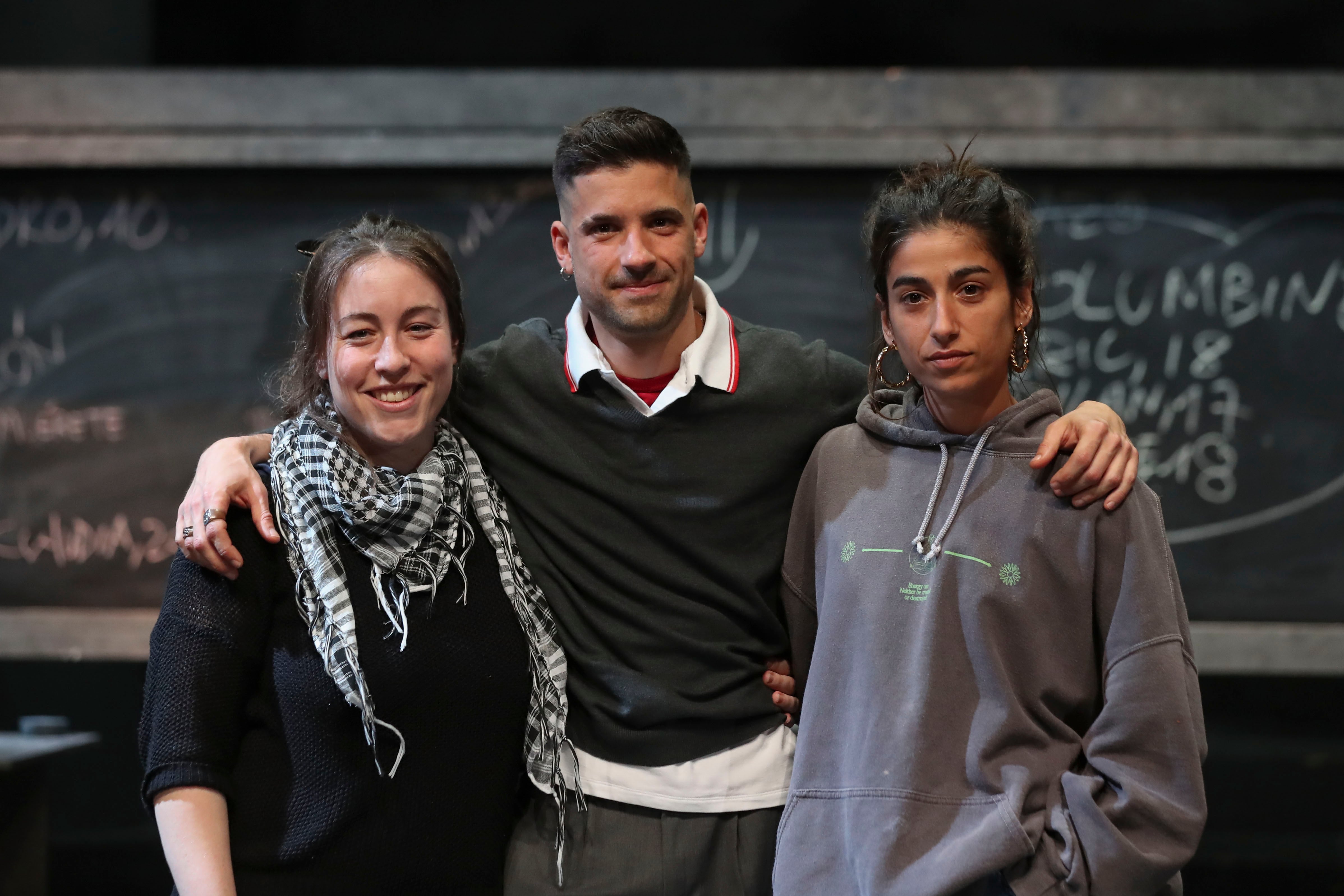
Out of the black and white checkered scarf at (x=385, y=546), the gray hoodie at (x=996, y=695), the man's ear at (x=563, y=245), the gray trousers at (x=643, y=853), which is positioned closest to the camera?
the gray hoodie at (x=996, y=695)

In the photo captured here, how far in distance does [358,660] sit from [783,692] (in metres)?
0.59

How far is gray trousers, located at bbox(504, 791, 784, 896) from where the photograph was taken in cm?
150

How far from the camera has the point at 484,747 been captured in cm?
143

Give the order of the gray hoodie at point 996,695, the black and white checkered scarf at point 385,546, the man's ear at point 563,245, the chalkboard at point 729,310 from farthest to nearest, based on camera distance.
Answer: the chalkboard at point 729,310 < the man's ear at point 563,245 < the black and white checkered scarf at point 385,546 < the gray hoodie at point 996,695

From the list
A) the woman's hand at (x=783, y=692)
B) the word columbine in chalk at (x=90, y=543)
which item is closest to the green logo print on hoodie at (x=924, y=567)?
the woman's hand at (x=783, y=692)

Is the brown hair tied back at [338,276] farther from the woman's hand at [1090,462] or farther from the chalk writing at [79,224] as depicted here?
the chalk writing at [79,224]

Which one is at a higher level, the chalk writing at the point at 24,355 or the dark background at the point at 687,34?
the dark background at the point at 687,34

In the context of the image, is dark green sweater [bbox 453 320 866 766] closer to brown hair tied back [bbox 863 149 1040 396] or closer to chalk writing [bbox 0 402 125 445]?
brown hair tied back [bbox 863 149 1040 396]

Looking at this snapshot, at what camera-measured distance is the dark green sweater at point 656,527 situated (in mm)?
1524

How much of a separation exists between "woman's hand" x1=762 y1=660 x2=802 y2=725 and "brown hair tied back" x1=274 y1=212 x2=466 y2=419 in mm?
636

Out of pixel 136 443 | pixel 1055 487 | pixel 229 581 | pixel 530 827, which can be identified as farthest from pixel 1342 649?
pixel 136 443

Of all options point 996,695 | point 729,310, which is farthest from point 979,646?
point 729,310

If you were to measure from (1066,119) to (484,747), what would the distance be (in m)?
1.91

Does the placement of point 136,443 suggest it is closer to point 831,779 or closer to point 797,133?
point 797,133
